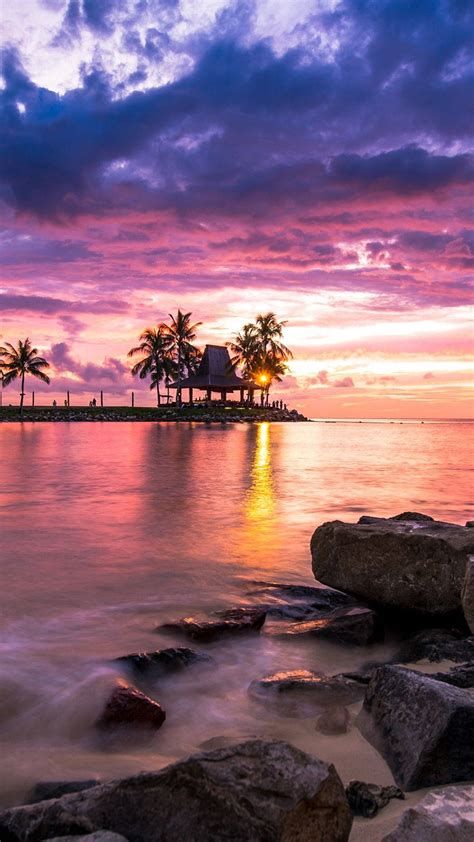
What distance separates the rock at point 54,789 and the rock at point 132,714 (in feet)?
1.89

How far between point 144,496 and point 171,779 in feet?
39.6

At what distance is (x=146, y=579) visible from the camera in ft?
22.6

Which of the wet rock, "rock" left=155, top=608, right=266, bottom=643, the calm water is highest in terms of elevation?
the wet rock

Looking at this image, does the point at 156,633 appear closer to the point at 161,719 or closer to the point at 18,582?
the point at 161,719

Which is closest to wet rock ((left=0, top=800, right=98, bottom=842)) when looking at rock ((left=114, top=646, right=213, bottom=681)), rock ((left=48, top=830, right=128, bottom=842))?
rock ((left=48, top=830, right=128, bottom=842))

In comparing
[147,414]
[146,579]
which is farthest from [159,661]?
[147,414]

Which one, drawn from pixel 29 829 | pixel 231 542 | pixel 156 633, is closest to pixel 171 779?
pixel 29 829

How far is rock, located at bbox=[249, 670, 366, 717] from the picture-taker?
341 centimetres

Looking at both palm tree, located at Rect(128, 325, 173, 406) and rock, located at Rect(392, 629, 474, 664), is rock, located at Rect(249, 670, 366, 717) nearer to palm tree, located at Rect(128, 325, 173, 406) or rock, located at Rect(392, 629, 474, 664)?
rock, located at Rect(392, 629, 474, 664)

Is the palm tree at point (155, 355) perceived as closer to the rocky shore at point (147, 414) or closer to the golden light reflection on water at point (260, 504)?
the rocky shore at point (147, 414)

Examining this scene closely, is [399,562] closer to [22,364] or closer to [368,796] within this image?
[368,796]

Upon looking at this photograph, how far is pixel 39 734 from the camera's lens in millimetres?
3357

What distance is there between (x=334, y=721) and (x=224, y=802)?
1.36 metres

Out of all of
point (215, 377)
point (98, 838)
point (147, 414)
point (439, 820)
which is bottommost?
point (439, 820)
